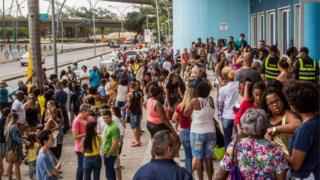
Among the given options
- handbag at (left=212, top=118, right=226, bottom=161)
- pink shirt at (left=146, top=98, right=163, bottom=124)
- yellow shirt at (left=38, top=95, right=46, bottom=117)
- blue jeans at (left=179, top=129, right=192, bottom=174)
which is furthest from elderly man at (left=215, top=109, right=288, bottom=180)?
yellow shirt at (left=38, top=95, right=46, bottom=117)

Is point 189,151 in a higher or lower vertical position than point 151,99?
lower

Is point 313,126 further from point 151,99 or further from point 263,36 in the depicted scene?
point 263,36

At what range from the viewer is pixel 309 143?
194 inches

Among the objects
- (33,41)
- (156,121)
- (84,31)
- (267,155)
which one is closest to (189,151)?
(156,121)

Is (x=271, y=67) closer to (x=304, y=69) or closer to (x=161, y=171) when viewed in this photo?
(x=304, y=69)

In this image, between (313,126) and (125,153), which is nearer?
(313,126)

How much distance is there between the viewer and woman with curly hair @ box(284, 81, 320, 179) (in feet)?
16.2

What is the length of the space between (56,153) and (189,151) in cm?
381

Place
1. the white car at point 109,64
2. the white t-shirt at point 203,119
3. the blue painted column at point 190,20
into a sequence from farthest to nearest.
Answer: the white car at point 109,64 → the blue painted column at point 190,20 → the white t-shirt at point 203,119

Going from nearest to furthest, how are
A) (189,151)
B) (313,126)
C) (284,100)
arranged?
(313,126) < (284,100) < (189,151)

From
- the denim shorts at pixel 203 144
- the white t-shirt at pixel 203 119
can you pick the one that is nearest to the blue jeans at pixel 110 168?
the denim shorts at pixel 203 144

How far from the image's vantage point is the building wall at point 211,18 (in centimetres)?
3145

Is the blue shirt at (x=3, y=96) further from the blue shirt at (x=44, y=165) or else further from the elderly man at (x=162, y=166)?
the elderly man at (x=162, y=166)

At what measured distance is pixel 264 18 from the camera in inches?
1080
